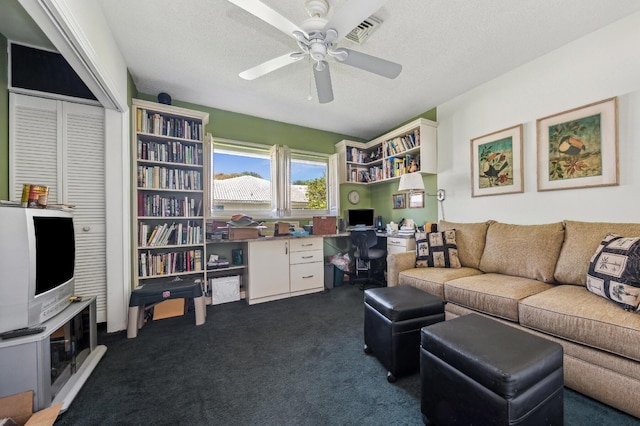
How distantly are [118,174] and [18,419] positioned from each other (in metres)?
1.82

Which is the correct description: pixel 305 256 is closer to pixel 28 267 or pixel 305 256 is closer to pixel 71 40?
pixel 28 267

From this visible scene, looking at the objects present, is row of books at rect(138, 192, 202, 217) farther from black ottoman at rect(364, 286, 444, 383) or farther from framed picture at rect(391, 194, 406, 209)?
framed picture at rect(391, 194, 406, 209)

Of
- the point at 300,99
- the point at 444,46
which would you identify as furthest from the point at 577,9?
the point at 300,99

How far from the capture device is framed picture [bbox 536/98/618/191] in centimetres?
189

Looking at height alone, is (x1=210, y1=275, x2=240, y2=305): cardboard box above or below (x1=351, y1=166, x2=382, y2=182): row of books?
below

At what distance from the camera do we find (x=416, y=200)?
354 cm

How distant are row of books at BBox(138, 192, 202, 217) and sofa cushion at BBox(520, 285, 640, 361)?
3.24m

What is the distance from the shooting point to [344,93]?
2.90m

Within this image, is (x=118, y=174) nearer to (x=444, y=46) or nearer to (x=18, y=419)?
(x=18, y=419)

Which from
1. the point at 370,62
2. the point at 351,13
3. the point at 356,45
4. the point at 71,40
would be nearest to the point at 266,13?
the point at 351,13

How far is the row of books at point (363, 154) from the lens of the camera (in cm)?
411

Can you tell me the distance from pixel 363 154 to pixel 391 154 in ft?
2.33

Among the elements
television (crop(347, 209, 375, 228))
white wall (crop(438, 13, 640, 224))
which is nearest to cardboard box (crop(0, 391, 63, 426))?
television (crop(347, 209, 375, 228))

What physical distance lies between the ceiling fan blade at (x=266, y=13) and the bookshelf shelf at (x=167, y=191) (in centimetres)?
172
